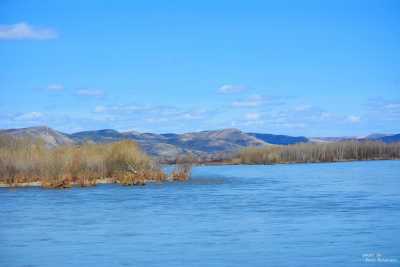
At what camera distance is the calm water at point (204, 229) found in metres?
18.6

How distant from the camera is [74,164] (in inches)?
2201

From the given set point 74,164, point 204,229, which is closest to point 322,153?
point 74,164

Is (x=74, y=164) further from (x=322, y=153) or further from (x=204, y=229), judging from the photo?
(x=322, y=153)

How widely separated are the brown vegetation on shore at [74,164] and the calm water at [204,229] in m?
13.1

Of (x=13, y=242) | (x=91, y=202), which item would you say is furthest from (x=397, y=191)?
(x=13, y=242)

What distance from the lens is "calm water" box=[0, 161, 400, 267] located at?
18.6 metres

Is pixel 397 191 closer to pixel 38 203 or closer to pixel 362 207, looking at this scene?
pixel 362 207

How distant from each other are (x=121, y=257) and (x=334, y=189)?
1046 inches

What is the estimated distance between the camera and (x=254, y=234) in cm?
2302

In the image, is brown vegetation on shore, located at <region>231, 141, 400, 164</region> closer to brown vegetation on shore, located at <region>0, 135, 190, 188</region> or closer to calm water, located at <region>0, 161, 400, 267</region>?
brown vegetation on shore, located at <region>0, 135, 190, 188</region>

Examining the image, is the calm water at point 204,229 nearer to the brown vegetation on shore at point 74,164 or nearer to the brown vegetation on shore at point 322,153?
the brown vegetation on shore at point 74,164

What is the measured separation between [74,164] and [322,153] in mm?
65927

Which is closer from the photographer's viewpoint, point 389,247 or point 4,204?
point 389,247

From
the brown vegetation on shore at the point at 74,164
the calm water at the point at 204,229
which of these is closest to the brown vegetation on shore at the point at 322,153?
the brown vegetation on shore at the point at 74,164
